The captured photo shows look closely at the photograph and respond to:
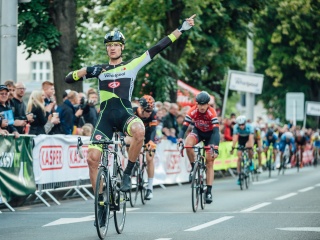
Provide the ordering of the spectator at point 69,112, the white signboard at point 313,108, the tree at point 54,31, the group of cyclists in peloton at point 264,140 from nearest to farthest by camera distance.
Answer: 1. the spectator at point 69,112
2. the tree at point 54,31
3. the group of cyclists in peloton at point 264,140
4. the white signboard at point 313,108

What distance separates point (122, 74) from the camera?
456 inches

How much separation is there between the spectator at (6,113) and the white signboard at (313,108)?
38.7 meters

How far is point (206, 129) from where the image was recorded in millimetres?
16484

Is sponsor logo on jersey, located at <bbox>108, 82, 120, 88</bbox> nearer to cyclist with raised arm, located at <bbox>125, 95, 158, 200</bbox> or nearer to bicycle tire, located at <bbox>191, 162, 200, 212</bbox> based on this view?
bicycle tire, located at <bbox>191, 162, 200, 212</bbox>

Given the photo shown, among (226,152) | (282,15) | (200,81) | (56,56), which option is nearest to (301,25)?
(282,15)

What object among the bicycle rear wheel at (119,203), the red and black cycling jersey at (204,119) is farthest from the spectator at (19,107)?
the bicycle rear wheel at (119,203)

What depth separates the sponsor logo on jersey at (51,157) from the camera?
1711 cm

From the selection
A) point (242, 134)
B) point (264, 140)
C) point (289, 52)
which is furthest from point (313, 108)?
point (242, 134)

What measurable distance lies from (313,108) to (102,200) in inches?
1746

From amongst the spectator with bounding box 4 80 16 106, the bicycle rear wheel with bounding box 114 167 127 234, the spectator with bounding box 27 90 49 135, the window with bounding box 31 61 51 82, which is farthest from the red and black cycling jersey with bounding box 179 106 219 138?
the window with bounding box 31 61 51 82

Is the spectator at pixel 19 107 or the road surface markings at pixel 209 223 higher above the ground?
the spectator at pixel 19 107

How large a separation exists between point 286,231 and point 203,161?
4.75m

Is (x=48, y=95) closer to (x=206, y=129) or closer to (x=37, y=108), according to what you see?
(x=37, y=108)

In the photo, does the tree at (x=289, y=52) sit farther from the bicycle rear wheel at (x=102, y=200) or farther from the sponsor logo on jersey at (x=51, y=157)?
the bicycle rear wheel at (x=102, y=200)
